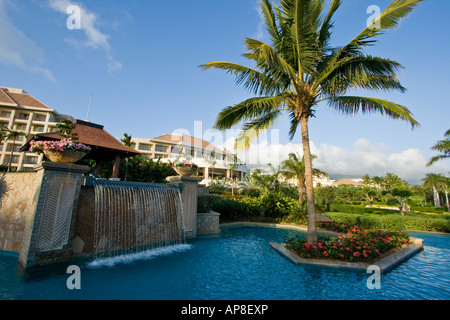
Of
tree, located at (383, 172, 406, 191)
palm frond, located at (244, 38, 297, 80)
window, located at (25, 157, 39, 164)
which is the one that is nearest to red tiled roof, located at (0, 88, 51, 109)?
window, located at (25, 157, 39, 164)

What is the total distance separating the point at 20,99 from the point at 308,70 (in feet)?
184

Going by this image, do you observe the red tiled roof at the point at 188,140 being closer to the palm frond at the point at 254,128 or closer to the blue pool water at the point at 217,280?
the palm frond at the point at 254,128

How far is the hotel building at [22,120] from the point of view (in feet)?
124

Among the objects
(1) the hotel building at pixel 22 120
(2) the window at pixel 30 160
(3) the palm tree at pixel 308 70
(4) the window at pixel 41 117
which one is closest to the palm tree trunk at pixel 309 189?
(3) the palm tree at pixel 308 70

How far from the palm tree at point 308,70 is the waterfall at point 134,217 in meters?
3.98

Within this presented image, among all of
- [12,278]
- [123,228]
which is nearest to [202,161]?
[123,228]

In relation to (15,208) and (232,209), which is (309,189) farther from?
(15,208)

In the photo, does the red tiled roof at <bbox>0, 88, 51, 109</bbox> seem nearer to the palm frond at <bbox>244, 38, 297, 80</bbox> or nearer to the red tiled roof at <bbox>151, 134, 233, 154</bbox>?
the red tiled roof at <bbox>151, 134, 233, 154</bbox>

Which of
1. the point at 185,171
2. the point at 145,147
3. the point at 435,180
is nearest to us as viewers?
the point at 185,171

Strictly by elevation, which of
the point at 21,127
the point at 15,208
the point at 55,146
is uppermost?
the point at 21,127

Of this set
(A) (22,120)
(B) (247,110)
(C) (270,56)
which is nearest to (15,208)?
(B) (247,110)

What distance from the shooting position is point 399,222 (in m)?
13.4

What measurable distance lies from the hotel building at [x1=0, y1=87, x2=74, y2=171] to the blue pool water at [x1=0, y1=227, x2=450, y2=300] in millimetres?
45363
